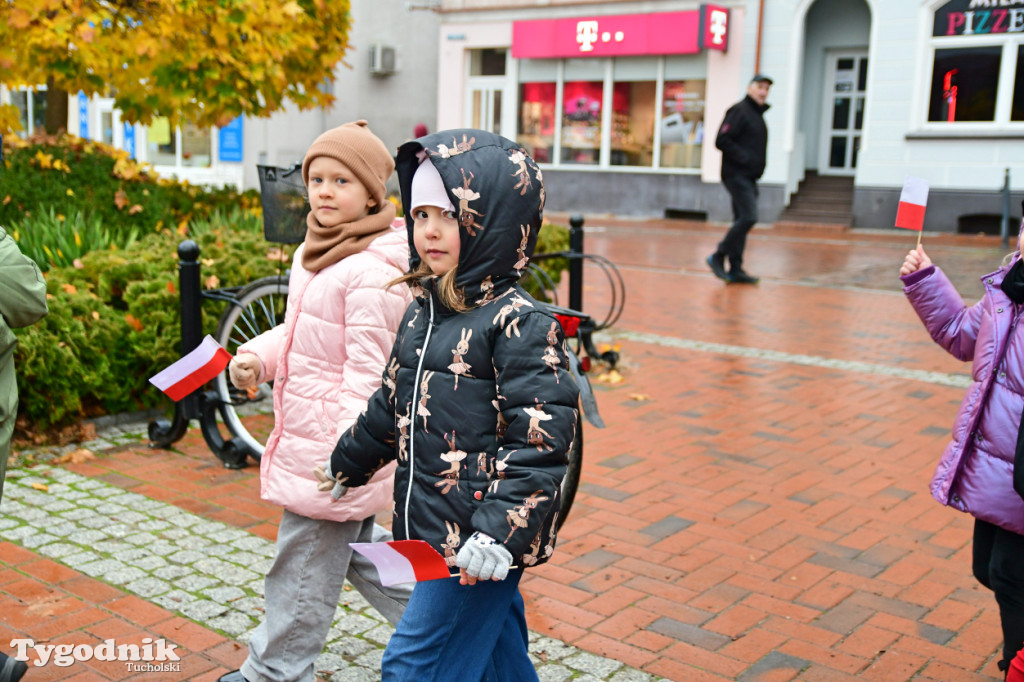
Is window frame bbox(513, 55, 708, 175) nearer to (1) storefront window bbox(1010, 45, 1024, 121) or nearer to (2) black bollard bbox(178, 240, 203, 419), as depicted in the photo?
(1) storefront window bbox(1010, 45, 1024, 121)

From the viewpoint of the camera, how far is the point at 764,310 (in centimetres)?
1026

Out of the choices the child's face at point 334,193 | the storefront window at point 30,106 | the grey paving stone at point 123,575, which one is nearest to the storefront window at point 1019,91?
the child's face at point 334,193

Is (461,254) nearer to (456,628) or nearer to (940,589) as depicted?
(456,628)

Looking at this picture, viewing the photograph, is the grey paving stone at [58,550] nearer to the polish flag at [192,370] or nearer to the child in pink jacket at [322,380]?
the child in pink jacket at [322,380]

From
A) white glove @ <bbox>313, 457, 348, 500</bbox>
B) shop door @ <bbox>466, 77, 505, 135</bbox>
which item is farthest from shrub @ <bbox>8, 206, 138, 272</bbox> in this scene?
shop door @ <bbox>466, 77, 505, 135</bbox>

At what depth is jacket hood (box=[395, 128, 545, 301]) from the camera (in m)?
2.33

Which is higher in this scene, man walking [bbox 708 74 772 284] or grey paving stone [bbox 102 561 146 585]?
man walking [bbox 708 74 772 284]

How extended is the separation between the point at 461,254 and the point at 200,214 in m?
6.74

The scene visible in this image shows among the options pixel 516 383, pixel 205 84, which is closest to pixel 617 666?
pixel 516 383

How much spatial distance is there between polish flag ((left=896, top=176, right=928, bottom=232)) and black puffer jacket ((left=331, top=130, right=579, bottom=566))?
1.53 metres

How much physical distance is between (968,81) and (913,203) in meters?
16.9

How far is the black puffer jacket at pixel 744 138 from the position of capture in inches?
473

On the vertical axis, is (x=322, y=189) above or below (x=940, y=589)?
above

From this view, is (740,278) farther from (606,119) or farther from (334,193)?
(606,119)
